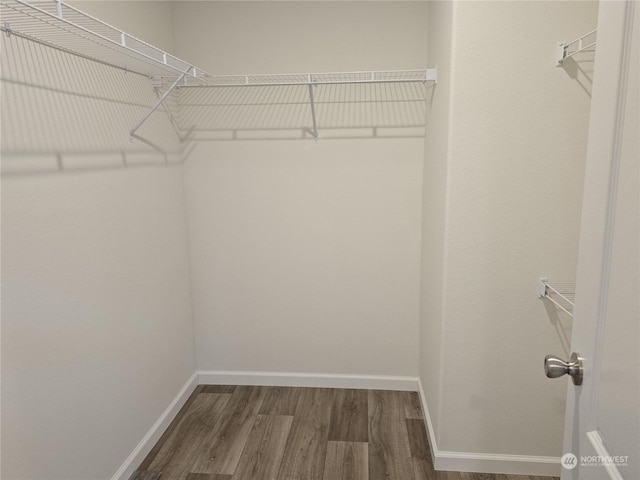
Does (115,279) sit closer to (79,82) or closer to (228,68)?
(79,82)

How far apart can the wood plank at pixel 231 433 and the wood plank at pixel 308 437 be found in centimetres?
23

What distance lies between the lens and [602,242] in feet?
2.76

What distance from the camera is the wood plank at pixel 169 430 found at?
83.4 inches

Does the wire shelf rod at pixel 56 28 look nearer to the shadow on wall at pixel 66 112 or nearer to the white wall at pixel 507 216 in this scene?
the shadow on wall at pixel 66 112

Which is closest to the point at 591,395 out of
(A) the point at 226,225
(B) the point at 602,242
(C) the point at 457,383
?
(B) the point at 602,242

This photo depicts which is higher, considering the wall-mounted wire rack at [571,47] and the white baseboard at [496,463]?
the wall-mounted wire rack at [571,47]

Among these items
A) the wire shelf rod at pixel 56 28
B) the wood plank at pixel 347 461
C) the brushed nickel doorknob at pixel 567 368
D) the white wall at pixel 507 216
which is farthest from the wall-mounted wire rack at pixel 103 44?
the wood plank at pixel 347 461

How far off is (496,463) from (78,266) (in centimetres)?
192

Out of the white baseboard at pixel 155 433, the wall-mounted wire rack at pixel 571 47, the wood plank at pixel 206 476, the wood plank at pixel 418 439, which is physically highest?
the wall-mounted wire rack at pixel 571 47

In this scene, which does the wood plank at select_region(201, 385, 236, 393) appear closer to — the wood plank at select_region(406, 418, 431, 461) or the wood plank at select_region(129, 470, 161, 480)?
the wood plank at select_region(129, 470, 161, 480)

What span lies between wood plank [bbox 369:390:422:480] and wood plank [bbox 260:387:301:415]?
1.46 ft

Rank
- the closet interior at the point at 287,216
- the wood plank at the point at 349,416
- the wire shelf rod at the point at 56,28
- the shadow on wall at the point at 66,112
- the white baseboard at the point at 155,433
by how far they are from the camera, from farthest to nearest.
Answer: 1. the wood plank at the point at 349,416
2. the white baseboard at the point at 155,433
3. the closet interior at the point at 287,216
4. the shadow on wall at the point at 66,112
5. the wire shelf rod at the point at 56,28

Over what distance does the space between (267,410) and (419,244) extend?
1264 mm

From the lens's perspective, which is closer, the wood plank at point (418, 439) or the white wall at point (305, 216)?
the wood plank at point (418, 439)
